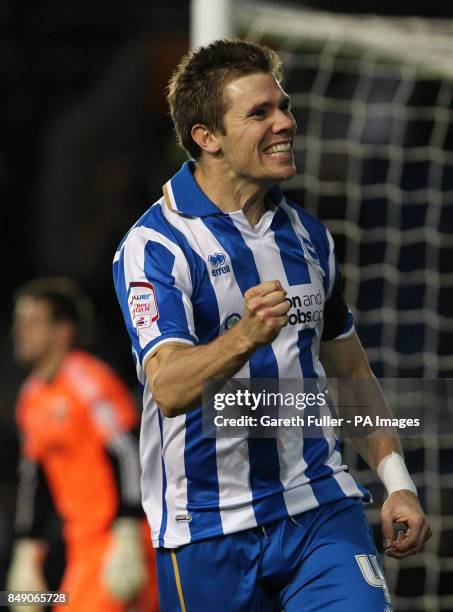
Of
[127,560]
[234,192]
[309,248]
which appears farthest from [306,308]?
[127,560]

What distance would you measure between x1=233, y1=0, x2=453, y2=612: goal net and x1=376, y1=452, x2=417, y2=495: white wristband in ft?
9.30

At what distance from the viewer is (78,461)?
667 cm

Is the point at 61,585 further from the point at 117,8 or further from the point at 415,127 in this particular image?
the point at 117,8

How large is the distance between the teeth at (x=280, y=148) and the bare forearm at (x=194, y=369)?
0.60m

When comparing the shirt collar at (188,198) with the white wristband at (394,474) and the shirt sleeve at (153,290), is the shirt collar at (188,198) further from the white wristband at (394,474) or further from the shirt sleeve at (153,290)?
the white wristband at (394,474)

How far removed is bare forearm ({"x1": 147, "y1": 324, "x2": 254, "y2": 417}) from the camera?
8.75ft

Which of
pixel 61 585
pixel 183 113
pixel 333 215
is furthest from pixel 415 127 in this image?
pixel 183 113

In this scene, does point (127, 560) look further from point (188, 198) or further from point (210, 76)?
point (210, 76)

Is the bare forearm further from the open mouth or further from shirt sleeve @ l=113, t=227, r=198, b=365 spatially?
the open mouth

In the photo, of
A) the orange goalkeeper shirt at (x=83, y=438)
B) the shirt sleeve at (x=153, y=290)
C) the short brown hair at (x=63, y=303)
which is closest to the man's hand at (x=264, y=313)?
the shirt sleeve at (x=153, y=290)

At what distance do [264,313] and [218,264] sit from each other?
0.47m

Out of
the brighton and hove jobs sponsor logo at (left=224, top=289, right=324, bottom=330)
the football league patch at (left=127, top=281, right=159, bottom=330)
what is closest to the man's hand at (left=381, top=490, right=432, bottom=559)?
the brighton and hove jobs sponsor logo at (left=224, top=289, right=324, bottom=330)

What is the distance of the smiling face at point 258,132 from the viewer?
10.3ft

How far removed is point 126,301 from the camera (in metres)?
3.01
